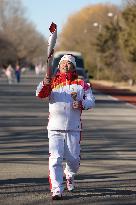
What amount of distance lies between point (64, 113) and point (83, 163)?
364cm

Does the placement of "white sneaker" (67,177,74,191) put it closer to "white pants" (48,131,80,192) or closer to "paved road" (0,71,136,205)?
"paved road" (0,71,136,205)

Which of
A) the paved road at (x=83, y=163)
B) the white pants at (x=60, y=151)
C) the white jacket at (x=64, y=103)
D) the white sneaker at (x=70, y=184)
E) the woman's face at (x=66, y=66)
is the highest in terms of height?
the woman's face at (x=66, y=66)

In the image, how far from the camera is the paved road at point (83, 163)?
9.07 metres

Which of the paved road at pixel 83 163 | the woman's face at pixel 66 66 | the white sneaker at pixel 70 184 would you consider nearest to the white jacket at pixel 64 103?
the woman's face at pixel 66 66

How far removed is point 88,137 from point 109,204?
28.2 ft

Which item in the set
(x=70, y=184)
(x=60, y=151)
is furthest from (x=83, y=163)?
(x=60, y=151)

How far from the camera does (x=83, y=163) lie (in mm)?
12430

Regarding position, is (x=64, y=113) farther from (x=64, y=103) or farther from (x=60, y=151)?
(x=60, y=151)

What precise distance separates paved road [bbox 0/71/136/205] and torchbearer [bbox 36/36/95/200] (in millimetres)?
502

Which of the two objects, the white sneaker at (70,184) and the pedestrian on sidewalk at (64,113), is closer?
the pedestrian on sidewalk at (64,113)

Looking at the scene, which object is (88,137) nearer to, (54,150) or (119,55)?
(54,150)

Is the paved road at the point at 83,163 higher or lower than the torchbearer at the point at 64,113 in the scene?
lower

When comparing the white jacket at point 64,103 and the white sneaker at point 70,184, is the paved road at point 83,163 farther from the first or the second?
the white jacket at point 64,103

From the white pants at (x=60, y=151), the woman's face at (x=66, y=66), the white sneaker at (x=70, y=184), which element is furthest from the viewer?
the white sneaker at (x=70, y=184)
